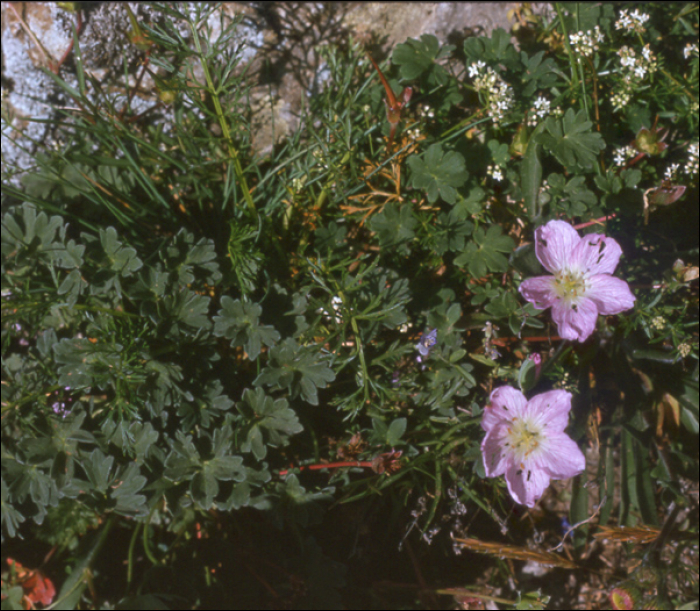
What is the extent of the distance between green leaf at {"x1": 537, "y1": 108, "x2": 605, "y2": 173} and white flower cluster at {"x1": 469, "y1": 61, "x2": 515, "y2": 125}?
0.19 metres

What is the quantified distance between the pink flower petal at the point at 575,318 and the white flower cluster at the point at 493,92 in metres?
0.82

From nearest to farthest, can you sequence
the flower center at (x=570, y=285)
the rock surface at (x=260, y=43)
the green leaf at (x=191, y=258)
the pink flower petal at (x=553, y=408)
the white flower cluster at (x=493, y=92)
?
the pink flower petal at (x=553, y=408) < the flower center at (x=570, y=285) < the green leaf at (x=191, y=258) < the white flower cluster at (x=493, y=92) < the rock surface at (x=260, y=43)

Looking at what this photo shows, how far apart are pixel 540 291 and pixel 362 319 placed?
26.0 inches

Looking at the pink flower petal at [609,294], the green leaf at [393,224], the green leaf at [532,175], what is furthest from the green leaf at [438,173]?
the pink flower petal at [609,294]

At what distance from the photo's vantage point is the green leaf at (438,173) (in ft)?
6.84

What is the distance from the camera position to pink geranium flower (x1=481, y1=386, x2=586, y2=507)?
6.20 feet

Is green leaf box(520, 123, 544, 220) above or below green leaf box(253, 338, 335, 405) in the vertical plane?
above

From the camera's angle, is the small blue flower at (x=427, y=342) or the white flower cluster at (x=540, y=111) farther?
the white flower cluster at (x=540, y=111)

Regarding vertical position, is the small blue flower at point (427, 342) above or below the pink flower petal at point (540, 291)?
below

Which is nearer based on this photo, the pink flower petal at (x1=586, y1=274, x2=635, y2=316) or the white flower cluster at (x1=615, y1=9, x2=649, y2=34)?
the pink flower petal at (x1=586, y1=274, x2=635, y2=316)

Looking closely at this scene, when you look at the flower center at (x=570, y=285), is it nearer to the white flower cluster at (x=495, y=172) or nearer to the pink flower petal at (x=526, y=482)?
the white flower cluster at (x=495, y=172)

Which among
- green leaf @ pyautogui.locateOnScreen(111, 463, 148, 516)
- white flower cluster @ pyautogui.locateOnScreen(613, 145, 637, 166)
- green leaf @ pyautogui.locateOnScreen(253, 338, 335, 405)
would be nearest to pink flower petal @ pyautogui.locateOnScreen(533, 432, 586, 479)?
green leaf @ pyautogui.locateOnScreen(253, 338, 335, 405)

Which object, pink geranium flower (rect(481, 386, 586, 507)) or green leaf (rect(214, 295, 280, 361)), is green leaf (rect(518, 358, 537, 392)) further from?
green leaf (rect(214, 295, 280, 361))

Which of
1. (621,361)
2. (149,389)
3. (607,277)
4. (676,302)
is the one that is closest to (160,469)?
(149,389)
